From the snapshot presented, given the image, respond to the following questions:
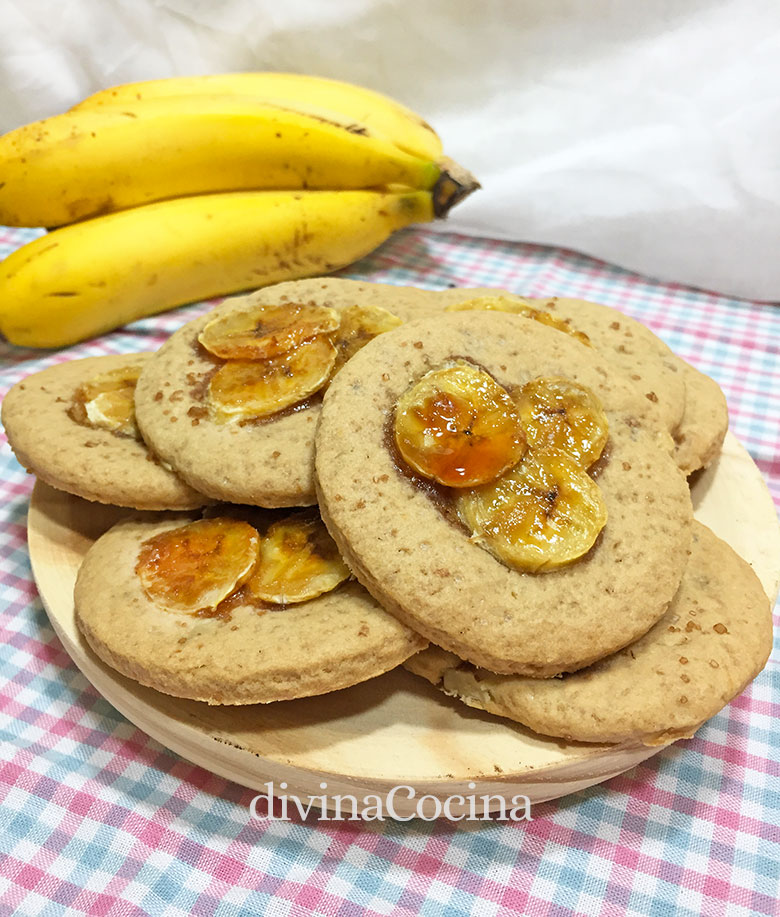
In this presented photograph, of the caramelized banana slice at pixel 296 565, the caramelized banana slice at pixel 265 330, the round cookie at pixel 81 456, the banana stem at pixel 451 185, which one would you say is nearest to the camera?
the caramelized banana slice at pixel 296 565

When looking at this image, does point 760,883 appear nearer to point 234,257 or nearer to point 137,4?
point 234,257

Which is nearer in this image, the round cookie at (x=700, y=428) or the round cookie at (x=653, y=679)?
the round cookie at (x=653, y=679)

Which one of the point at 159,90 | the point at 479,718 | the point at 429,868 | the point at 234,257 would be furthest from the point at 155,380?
the point at 159,90

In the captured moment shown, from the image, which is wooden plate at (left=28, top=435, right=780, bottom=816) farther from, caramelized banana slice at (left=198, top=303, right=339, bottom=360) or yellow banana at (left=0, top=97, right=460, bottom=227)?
yellow banana at (left=0, top=97, right=460, bottom=227)

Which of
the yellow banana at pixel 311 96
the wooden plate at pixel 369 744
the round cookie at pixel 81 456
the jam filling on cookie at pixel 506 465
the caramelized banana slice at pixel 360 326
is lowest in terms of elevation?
the wooden plate at pixel 369 744

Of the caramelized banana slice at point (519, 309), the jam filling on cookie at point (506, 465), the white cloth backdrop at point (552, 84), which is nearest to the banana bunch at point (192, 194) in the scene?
the white cloth backdrop at point (552, 84)

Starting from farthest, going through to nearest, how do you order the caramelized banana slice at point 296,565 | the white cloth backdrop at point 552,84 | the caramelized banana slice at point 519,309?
the white cloth backdrop at point 552,84, the caramelized banana slice at point 519,309, the caramelized banana slice at point 296,565

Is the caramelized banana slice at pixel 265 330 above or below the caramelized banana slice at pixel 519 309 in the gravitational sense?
above

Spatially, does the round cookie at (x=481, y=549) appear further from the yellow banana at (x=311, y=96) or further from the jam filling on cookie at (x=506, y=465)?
the yellow banana at (x=311, y=96)
